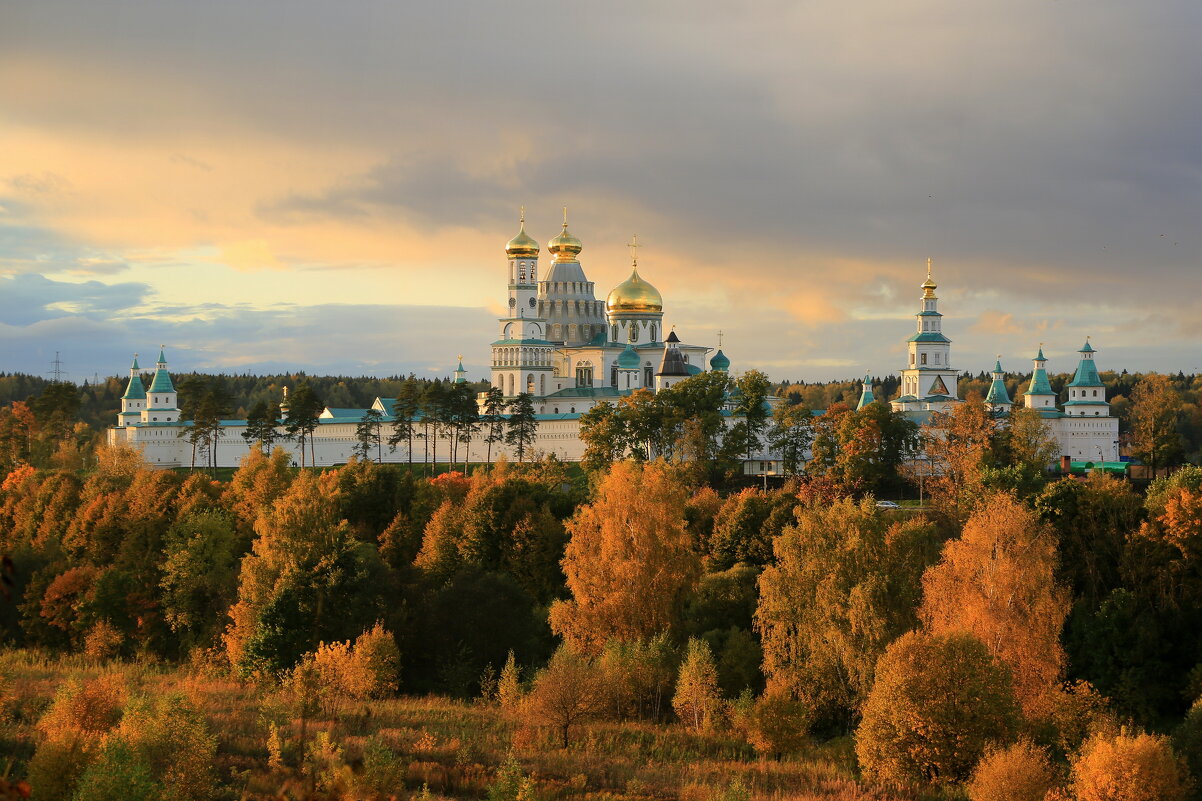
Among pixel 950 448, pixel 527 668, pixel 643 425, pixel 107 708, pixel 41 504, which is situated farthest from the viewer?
pixel 643 425

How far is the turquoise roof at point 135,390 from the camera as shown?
76812 millimetres

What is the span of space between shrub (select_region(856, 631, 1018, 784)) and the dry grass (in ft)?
2.45

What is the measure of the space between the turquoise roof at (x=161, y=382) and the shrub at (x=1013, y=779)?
200ft

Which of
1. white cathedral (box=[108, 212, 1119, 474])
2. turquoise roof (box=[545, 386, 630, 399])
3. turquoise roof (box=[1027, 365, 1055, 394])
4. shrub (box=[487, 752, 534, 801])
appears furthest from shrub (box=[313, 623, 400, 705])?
turquoise roof (box=[1027, 365, 1055, 394])

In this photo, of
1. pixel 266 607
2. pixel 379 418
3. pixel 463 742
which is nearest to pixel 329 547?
pixel 266 607

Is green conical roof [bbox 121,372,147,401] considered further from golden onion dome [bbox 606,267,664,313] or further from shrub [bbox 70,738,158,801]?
shrub [bbox 70,738,158,801]

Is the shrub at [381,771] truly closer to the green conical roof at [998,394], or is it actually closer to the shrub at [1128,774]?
the shrub at [1128,774]

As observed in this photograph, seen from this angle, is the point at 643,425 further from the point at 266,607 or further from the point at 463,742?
the point at 463,742

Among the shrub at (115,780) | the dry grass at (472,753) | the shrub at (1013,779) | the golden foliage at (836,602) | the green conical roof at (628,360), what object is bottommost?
the dry grass at (472,753)

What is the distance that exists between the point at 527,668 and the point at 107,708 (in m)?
10.1

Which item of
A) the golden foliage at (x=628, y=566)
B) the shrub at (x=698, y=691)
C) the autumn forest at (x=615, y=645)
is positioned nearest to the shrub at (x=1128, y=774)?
the autumn forest at (x=615, y=645)

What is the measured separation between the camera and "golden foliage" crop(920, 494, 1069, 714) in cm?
2592

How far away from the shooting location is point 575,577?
31.8 m

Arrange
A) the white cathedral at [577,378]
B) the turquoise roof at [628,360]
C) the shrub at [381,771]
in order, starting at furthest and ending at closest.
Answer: the turquoise roof at [628,360]
the white cathedral at [577,378]
the shrub at [381,771]
